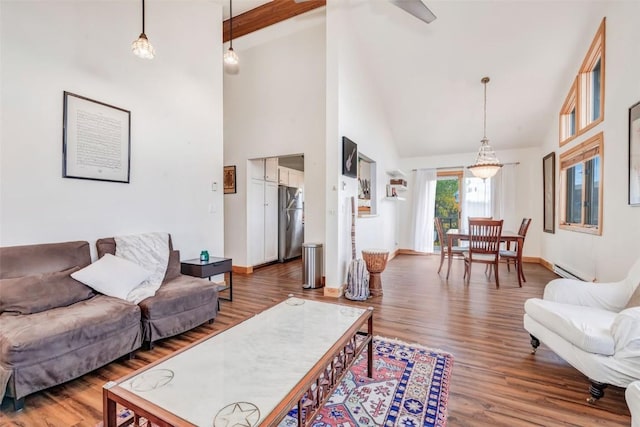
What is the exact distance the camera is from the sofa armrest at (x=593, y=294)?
6.66 feet

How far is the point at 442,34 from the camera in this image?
3967 millimetres

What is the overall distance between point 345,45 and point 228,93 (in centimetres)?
249

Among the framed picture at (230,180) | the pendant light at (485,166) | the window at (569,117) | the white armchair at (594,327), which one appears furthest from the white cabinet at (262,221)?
the window at (569,117)

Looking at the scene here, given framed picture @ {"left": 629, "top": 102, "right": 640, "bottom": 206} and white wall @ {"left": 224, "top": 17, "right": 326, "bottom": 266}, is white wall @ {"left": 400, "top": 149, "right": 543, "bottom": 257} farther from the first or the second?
white wall @ {"left": 224, "top": 17, "right": 326, "bottom": 266}

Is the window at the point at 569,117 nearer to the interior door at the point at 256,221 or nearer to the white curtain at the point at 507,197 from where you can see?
the white curtain at the point at 507,197

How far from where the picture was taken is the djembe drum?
3629 mm

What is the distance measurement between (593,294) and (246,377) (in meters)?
2.44

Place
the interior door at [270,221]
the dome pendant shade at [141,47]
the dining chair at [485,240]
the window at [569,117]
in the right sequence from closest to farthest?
the dome pendant shade at [141,47] → the dining chair at [485,240] → the window at [569,117] → the interior door at [270,221]

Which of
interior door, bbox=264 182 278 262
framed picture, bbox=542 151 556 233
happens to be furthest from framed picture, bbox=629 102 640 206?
interior door, bbox=264 182 278 262

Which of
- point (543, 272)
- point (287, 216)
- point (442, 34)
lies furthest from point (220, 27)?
point (543, 272)

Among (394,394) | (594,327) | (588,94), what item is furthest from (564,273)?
(394,394)

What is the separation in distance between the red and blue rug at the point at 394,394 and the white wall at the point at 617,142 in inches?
88.1

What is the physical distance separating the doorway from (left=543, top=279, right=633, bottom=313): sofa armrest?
15.1 feet

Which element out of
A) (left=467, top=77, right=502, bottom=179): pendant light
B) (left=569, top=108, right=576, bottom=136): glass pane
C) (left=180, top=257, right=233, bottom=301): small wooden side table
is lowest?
(left=180, top=257, right=233, bottom=301): small wooden side table
